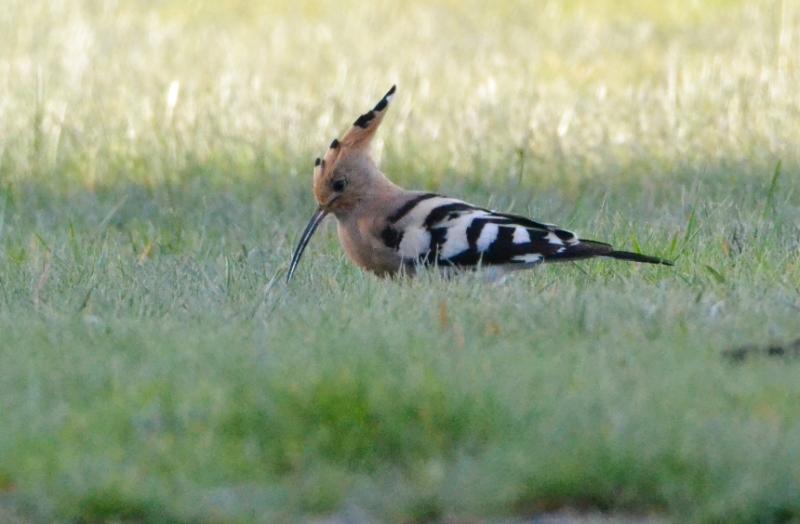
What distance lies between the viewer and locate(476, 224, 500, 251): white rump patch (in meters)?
5.65

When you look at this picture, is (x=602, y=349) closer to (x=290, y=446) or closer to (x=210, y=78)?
(x=290, y=446)

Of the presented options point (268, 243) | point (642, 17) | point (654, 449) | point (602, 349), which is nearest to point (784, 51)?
point (642, 17)

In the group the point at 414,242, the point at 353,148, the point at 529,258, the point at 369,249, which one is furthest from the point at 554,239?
the point at 353,148

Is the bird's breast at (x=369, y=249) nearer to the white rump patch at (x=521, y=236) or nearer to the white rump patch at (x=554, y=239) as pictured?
the white rump patch at (x=521, y=236)

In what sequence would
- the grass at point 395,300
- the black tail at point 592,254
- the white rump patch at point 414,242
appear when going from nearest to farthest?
the grass at point 395,300, the black tail at point 592,254, the white rump patch at point 414,242

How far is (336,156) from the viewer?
623cm

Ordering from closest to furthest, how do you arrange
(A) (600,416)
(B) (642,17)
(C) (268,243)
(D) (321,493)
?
(D) (321,493) < (A) (600,416) < (C) (268,243) < (B) (642,17)

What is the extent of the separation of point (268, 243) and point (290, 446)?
330 centimetres

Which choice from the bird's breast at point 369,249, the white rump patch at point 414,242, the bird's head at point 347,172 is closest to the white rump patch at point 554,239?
the white rump patch at point 414,242

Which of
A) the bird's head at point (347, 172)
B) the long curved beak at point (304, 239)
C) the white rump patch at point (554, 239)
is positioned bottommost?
the long curved beak at point (304, 239)

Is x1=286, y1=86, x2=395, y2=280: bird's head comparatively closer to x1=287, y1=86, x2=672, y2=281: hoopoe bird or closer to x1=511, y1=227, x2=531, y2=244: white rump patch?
x1=287, y1=86, x2=672, y2=281: hoopoe bird

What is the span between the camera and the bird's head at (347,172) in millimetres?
6168

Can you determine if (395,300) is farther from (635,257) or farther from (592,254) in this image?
(635,257)

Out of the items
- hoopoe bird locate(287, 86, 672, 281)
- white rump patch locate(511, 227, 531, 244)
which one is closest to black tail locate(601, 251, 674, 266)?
hoopoe bird locate(287, 86, 672, 281)
